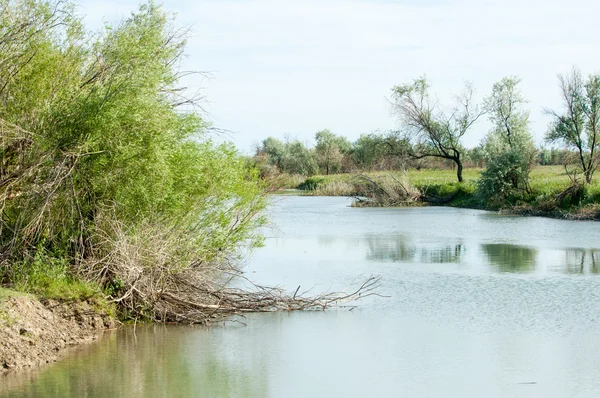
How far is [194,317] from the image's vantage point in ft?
43.0

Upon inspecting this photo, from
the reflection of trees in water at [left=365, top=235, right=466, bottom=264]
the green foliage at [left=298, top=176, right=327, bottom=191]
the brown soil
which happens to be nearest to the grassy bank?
the green foliage at [left=298, top=176, right=327, bottom=191]

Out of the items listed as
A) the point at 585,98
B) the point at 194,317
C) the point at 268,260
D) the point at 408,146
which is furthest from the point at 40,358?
the point at 408,146

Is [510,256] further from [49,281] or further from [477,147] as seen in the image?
[477,147]

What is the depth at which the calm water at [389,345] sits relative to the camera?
9898 mm

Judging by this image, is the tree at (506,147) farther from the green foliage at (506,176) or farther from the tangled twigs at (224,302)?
the tangled twigs at (224,302)

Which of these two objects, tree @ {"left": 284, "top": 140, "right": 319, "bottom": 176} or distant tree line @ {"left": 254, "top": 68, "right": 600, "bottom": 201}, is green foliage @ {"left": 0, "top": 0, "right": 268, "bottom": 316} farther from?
tree @ {"left": 284, "top": 140, "right": 319, "bottom": 176}

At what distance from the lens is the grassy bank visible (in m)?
34.6

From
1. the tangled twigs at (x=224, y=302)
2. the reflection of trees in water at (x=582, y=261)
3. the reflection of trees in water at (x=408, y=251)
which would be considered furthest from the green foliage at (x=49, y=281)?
the reflection of trees in water at (x=582, y=261)

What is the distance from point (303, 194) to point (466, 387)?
5048 centimetres

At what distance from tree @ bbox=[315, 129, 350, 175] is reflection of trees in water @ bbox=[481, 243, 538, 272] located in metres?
53.3

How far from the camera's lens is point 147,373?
35.0 feet

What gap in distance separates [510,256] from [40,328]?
1472 cm

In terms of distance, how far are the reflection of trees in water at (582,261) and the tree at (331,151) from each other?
182 ft

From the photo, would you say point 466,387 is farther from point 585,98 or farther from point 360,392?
point 585,98
